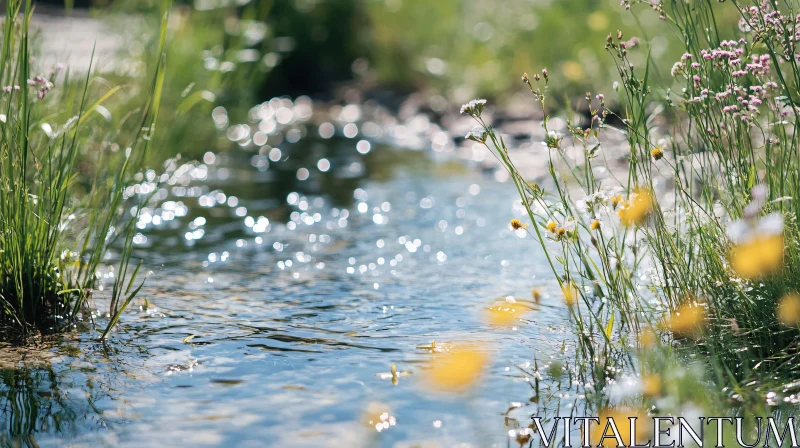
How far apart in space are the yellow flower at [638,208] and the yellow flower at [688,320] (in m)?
0.30

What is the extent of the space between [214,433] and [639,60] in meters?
6.50

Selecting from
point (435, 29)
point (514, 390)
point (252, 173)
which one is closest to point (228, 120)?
point (252, 173)

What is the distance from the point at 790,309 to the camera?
234cm

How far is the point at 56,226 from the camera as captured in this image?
9.80 feet

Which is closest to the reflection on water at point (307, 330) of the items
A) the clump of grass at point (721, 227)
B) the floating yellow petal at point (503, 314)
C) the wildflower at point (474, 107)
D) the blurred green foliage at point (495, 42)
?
the floating yellow petal at point (503, 314)

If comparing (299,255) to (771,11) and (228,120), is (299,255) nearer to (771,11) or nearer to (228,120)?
(771,11)

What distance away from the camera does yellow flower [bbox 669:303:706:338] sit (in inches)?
103

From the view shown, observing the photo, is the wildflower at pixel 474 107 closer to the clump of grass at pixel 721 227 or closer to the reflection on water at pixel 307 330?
the clump of grass at pixel 721 227

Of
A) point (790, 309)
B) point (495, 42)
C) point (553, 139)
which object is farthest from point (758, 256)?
point (495, 42)

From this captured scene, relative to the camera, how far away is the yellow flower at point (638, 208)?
2555mm

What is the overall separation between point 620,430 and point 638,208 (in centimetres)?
65

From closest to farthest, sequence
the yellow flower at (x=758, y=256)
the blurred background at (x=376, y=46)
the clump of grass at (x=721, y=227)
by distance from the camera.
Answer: the yellow flower at (x=758, y=256) < the clump of grass at (x=721, y=227) < the blurred background at (x=376, y=46)

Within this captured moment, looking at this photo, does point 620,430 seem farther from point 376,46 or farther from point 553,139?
point 376,46

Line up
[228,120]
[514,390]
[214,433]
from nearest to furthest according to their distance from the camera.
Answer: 1. [214,433]
2. [514,390]
3. [228,120]
